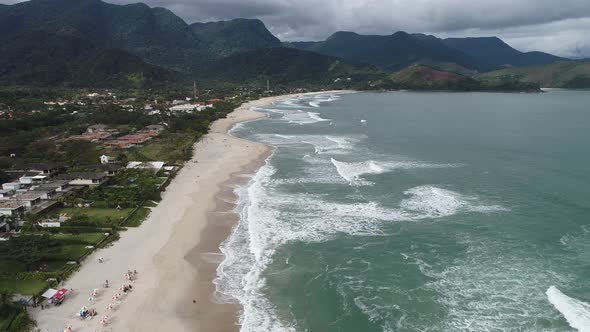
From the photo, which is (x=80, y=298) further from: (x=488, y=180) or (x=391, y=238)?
(x=488, y=180)

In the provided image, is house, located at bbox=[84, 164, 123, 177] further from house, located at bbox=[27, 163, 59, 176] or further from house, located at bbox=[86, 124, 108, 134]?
house, located at bbox=[86, 124, 108, 134]

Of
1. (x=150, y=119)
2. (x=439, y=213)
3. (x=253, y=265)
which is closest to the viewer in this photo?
(x=253, y=265)

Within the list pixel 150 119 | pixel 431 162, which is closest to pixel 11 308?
pixel 431 162

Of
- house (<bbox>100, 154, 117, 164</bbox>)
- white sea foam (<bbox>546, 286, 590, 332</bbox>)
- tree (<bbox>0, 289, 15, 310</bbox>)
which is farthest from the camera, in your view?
house (<bbox>100, 154, 117, 164</bbox>)

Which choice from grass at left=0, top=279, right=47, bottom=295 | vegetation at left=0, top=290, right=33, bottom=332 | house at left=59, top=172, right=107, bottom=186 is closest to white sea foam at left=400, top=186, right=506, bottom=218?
grass at left=0, top=279, right=47, bottom=295

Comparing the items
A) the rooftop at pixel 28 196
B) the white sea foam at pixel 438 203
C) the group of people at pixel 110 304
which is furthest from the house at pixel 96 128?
the white sea foam at pixel 438 203

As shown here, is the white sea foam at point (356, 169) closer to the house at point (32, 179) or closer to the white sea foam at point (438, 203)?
the white sea foam at point (438, 203)
